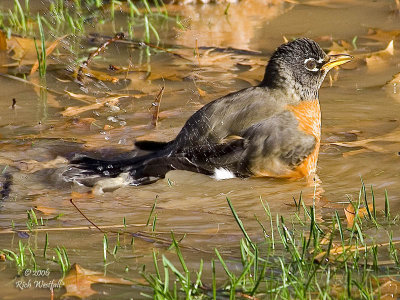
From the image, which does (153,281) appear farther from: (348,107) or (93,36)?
(93,36)

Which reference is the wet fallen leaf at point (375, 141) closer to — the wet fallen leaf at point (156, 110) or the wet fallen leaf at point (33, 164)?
the wet fallen leaf at point (156, 110)

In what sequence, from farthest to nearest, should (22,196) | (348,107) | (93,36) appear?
(93,36)
(348,107)
(22,196)

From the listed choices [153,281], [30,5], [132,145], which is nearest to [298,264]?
[153,281]

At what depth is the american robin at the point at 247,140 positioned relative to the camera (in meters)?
5.54

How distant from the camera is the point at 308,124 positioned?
18.7ft

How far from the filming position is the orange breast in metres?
5.51

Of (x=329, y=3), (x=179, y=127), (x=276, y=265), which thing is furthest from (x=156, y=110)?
(x=329, y=3)

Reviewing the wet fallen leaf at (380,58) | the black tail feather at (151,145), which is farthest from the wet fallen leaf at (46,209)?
the wet fallen leaf at (380,58)

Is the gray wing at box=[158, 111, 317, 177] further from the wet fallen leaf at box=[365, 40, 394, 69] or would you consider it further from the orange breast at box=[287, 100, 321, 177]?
the wet fallen leaf at box=[365, 40, 394, 69]

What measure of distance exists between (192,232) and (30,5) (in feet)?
18.8

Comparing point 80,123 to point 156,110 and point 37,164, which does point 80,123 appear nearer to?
point 156,110

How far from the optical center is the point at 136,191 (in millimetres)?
5398

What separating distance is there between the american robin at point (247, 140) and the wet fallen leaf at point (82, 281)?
1.96 metres

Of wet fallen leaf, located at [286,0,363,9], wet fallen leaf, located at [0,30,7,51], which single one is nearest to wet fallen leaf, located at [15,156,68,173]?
wet fallen leaf, located at [0,30,7,51]
